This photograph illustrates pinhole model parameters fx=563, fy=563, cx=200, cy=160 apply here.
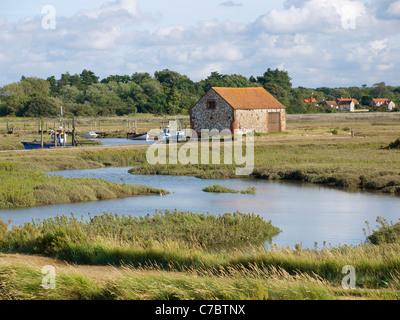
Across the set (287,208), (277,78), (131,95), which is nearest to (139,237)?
(287,208)

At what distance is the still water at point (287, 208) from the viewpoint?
821 inches

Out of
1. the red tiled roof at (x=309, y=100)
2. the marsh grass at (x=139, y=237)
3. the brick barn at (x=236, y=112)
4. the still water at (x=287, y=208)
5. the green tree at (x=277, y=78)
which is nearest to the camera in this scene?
the marsh grass at (x=139, y=237)

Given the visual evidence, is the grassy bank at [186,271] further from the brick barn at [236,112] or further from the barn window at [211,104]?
the barn window at [211,104]

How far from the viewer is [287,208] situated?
86.2 feet

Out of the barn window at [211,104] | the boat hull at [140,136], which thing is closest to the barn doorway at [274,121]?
the barn window at [211,104]

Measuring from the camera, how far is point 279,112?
65.6 metres

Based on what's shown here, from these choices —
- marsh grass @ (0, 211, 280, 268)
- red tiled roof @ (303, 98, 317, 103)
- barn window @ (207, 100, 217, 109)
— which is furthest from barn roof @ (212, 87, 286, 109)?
red tiled roof @ (303, 98, 317, 103)

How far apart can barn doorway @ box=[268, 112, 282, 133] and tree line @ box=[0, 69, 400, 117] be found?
56.3 metres

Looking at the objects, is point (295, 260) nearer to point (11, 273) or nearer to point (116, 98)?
point (11, 273)

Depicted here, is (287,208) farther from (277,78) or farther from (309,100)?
(309,100)

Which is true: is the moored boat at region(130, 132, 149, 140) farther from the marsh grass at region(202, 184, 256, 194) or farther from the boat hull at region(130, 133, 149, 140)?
the marsh grass at region(202, 184, 256, 194)

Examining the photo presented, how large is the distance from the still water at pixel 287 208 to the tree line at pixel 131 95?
88989mm

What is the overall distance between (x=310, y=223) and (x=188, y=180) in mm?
15621
